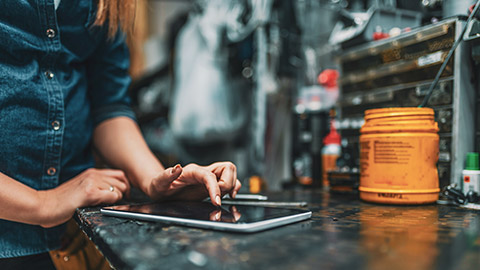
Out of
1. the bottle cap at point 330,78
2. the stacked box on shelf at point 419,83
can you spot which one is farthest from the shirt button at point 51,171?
the bottle cap at point 330,78

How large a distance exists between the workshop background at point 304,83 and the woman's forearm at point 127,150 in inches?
9.8

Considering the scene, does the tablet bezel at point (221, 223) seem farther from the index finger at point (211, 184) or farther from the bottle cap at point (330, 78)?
the bottle cap at point (330, 78)

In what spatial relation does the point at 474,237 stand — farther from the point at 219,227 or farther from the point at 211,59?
the point at 211,59

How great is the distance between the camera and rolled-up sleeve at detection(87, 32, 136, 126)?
0.79 m

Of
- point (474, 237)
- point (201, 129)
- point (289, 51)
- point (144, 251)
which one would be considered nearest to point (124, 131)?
point (144, 251)

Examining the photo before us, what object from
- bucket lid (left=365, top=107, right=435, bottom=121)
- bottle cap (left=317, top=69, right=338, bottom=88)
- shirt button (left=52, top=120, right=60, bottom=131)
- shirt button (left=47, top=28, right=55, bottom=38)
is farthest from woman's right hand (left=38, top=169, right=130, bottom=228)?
bottle cap (left=317, top=69, right=338, bottom=88)

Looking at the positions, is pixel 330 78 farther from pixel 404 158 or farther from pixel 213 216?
pixel 213 216

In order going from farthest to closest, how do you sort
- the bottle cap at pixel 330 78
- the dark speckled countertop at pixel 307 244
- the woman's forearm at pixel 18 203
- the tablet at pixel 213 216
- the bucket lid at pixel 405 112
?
1. the bottle cap at pixel 330 78
2. the bucket lid at pixel 405 112
3. the woman's forearm at pixel 18 203
4. the tablet at pixel 213 216
5. the dark speckled countertop at pixel 307 244

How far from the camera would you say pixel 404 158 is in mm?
616

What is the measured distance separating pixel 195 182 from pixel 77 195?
0.67 feet

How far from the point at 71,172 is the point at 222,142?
4.74ft

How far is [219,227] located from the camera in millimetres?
388

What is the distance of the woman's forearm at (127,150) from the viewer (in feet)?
2.28

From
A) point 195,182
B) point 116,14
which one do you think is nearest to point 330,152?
point 195,182
